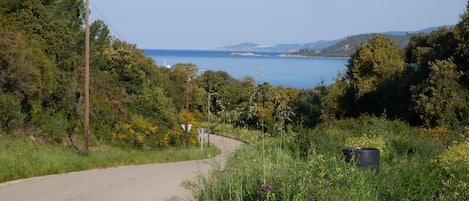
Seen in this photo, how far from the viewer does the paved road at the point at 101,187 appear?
12676 millimetres

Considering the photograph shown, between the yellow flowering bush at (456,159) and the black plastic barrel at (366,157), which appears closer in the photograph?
the yellow flowering bush at (456,159)

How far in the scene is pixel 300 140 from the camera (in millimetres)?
13391

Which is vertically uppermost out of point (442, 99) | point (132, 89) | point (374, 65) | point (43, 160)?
point (374, 65)

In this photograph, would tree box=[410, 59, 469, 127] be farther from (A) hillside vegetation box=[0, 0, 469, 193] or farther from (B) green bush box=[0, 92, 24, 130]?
(B) green bush box=[0, 92, 24, 130]

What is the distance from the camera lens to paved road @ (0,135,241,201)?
12.7m

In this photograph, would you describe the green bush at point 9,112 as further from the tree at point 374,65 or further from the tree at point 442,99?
the tree at point 374,65

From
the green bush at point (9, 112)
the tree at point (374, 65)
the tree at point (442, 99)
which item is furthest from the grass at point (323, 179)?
the tree at point (374, 65)

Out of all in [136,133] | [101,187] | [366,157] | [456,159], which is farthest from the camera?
[136,133]

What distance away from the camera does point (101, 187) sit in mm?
14930

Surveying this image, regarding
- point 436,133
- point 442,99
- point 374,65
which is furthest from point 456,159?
point 374,65

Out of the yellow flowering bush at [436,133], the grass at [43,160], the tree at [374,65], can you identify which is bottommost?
the grass at [43,160]

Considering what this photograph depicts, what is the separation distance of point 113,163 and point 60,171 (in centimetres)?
496

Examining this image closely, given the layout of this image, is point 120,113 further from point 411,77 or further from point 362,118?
point 362,118

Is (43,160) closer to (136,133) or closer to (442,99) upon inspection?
(442,99)
